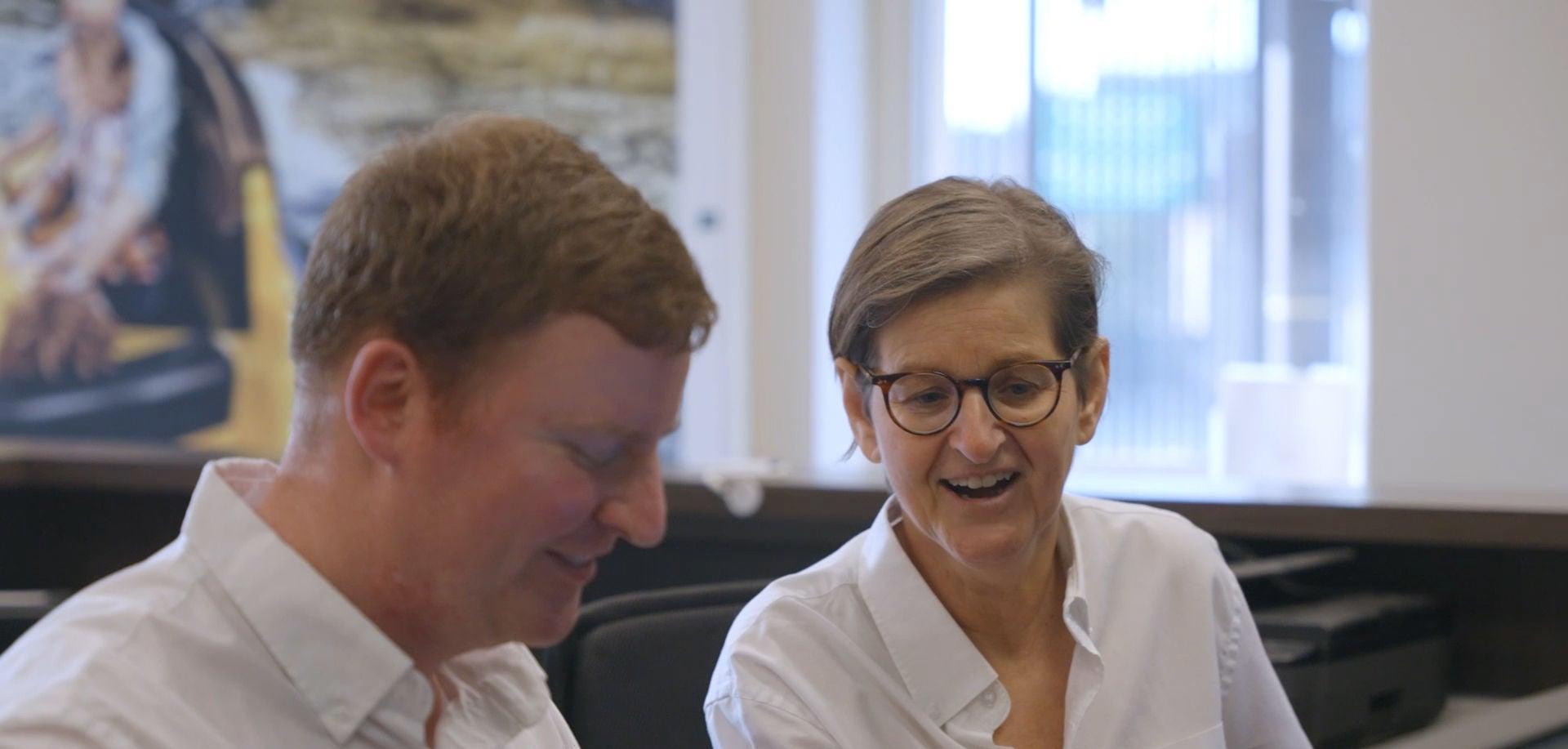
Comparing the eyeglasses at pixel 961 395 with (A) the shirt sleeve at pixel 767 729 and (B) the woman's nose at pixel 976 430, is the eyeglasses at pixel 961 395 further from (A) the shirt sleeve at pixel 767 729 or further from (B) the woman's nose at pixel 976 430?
(A) the shirt sleeve at pixel 767 729

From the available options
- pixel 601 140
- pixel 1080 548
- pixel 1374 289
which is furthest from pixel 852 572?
pixel 601 140

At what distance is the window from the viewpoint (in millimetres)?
4422

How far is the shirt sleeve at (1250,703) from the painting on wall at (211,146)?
3373mm

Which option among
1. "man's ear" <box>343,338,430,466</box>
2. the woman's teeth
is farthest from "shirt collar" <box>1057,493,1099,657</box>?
"man's ear" <box>343,338,430,466</box>

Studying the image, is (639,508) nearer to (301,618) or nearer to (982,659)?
(301,618)

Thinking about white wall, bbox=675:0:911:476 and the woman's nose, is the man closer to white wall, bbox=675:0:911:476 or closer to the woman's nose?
the woman's nose

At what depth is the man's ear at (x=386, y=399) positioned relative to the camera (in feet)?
2.78

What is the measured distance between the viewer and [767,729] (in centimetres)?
133

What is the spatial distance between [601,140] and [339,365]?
3912mm

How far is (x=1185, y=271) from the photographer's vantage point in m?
4.66

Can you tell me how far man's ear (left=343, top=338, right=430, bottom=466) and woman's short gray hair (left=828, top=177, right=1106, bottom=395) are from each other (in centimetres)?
63

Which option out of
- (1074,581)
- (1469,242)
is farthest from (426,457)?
(1469,242)

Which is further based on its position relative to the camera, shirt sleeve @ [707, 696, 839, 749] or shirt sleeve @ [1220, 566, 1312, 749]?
shirt sleeve @ [1220, 566, 1312, 749]

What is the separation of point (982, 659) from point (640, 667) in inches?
13.3
